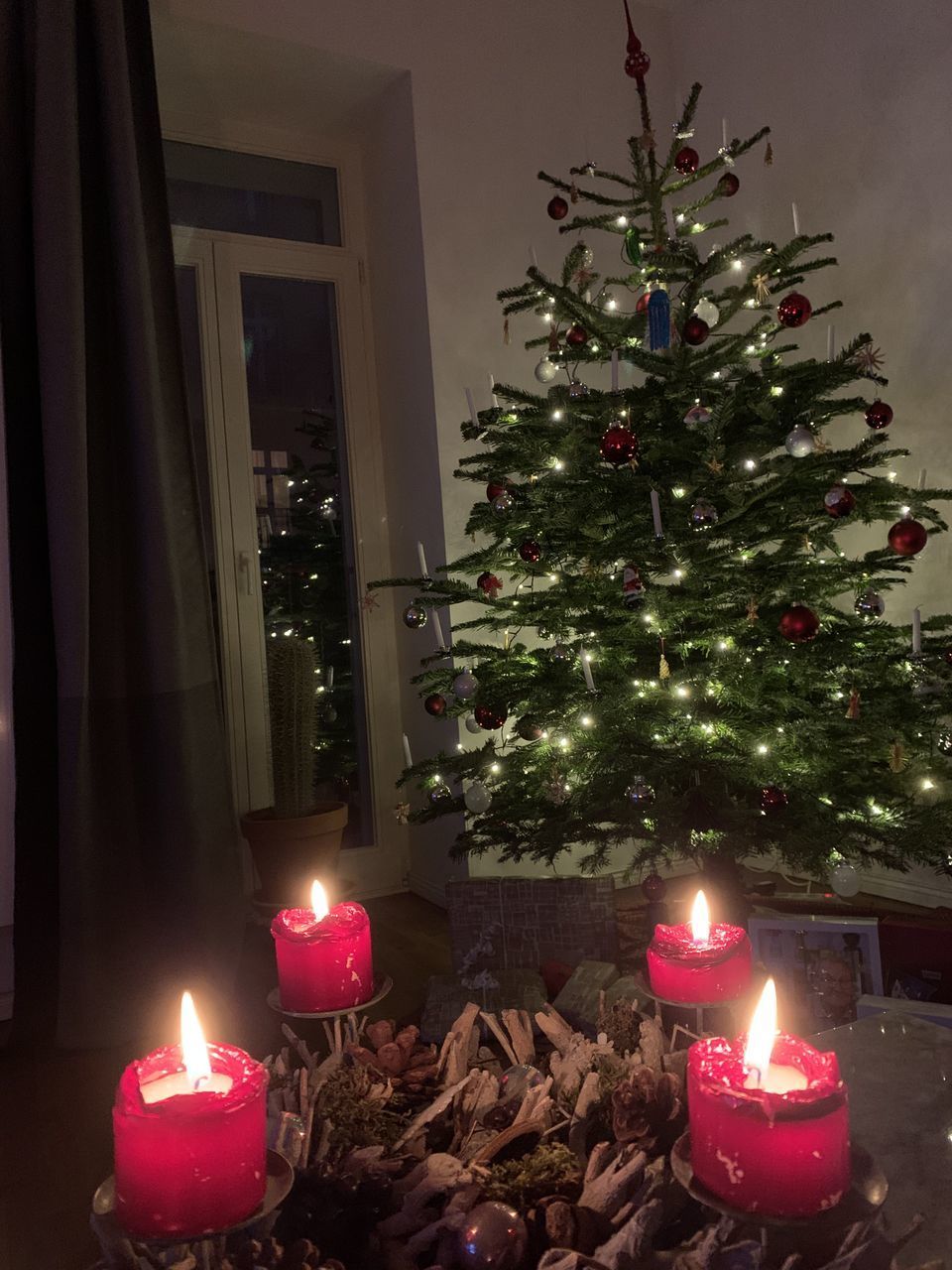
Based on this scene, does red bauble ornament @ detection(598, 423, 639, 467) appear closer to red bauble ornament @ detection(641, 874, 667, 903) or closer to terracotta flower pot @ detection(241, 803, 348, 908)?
red bauble ornament @ detection(641, 874, 667, 903)

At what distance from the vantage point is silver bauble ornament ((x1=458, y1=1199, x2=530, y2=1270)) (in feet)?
3.00

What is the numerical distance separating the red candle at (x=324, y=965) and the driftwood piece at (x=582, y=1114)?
30cm

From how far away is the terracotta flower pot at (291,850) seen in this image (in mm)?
2641

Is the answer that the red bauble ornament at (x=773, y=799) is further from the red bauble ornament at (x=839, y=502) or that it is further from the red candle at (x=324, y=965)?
the red candle at (x=324, y=965)

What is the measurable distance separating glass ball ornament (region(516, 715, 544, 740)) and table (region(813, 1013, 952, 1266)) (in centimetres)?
77

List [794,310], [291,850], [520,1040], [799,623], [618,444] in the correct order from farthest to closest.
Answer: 1. [291,850]
2. [794,310]
3. [618,444]
4. [799,623]
5. [520,1040]

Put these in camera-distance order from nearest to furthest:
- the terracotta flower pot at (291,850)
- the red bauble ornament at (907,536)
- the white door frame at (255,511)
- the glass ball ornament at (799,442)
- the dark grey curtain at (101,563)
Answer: the red bauble ornament at (907,536) → the glass ball ornament at (799,442) → the dark grey curtain at (101,563) → the terracotta flower pot at (291,850) → the white door frame at (255,511)

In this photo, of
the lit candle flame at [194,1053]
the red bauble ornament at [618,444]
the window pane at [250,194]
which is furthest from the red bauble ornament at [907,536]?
the window pane at [250,194]

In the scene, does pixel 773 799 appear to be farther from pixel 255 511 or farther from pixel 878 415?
pixel 255 511

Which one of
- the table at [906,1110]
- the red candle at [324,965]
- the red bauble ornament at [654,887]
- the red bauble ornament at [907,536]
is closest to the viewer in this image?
the table at [906,1110]

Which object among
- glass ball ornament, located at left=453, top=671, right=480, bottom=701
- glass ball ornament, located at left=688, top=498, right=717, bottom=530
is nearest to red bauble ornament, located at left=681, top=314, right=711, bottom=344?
glass ball ornament, located at left=688, top=498, right=717, bottom=530

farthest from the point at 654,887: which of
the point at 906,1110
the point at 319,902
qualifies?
the point at 319,902

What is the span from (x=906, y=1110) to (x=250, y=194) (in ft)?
9.77

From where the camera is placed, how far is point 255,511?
118 inches
